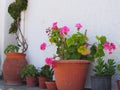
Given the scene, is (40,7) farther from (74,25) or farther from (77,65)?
(77,65)

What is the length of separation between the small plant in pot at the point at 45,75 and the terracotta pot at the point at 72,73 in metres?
0.74

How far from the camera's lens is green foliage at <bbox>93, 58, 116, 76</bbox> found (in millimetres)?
4676

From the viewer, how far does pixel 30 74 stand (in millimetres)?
6023

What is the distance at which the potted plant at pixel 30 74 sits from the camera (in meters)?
5.99

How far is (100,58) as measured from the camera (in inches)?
188

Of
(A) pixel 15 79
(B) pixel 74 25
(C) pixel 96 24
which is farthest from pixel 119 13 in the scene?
(A) pixel 15 79

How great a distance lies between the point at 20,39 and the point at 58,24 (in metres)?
1.52

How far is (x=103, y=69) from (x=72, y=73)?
0.45 metres

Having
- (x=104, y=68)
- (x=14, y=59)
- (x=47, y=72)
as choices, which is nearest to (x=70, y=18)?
(x=47, y=72)

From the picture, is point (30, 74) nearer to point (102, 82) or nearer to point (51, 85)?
point (51, 85)

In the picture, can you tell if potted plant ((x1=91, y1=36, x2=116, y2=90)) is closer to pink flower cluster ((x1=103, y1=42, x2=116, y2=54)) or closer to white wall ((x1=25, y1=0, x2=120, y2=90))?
pink flower cluster ((x1=103, y1=42, x2=116, y2=54))

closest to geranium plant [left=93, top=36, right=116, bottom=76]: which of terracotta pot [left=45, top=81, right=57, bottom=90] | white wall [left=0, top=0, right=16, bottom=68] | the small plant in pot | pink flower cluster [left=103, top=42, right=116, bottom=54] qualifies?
pink flower cluster [left=103, top=42, right=116, bottom=54]

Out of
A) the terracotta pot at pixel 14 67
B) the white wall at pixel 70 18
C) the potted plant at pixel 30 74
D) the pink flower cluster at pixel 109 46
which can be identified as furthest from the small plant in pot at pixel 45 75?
the pink flower cluster at pixel 109 46

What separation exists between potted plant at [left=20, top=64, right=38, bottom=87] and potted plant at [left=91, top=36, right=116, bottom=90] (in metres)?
1.54
